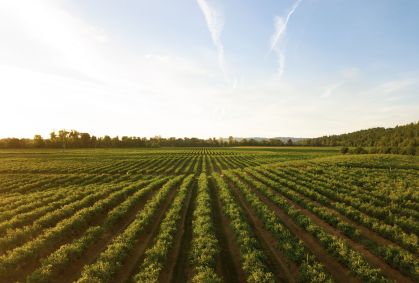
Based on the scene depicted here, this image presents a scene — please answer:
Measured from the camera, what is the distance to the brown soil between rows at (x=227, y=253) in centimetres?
1119

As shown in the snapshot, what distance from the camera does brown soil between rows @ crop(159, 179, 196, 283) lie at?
1102 centimetres

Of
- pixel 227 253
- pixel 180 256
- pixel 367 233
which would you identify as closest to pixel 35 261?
pixel 180 256

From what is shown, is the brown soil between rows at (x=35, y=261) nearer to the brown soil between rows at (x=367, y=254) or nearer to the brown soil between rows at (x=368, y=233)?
the brown soil between rows at (x=367, y=254)

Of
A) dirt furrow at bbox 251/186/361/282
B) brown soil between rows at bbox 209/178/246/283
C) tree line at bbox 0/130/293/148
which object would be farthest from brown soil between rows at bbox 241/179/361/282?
tree line at bbox 0/130/293/148

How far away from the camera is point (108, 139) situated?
16062 cm

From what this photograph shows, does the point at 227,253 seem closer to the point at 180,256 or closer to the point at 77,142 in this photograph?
the point at 180,256

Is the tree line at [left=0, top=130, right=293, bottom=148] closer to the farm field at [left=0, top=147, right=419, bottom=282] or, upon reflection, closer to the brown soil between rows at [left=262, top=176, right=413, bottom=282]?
the farm field at [left=0, top=147, right=419, bottom=282]

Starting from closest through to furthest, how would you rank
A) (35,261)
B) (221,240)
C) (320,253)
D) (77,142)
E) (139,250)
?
(35,261) → (320,253) → (139,250) → (221,240) → (77,142)

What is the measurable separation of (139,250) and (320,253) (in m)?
9.75

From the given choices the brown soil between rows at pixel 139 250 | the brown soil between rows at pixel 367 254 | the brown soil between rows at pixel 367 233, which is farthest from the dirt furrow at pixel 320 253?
the brown soil between rows at pixel 139 250

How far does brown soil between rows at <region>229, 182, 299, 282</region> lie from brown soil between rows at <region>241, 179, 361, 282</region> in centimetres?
167

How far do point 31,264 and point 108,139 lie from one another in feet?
524

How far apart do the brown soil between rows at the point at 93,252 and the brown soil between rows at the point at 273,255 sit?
9007mm

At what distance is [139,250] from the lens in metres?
13.4
